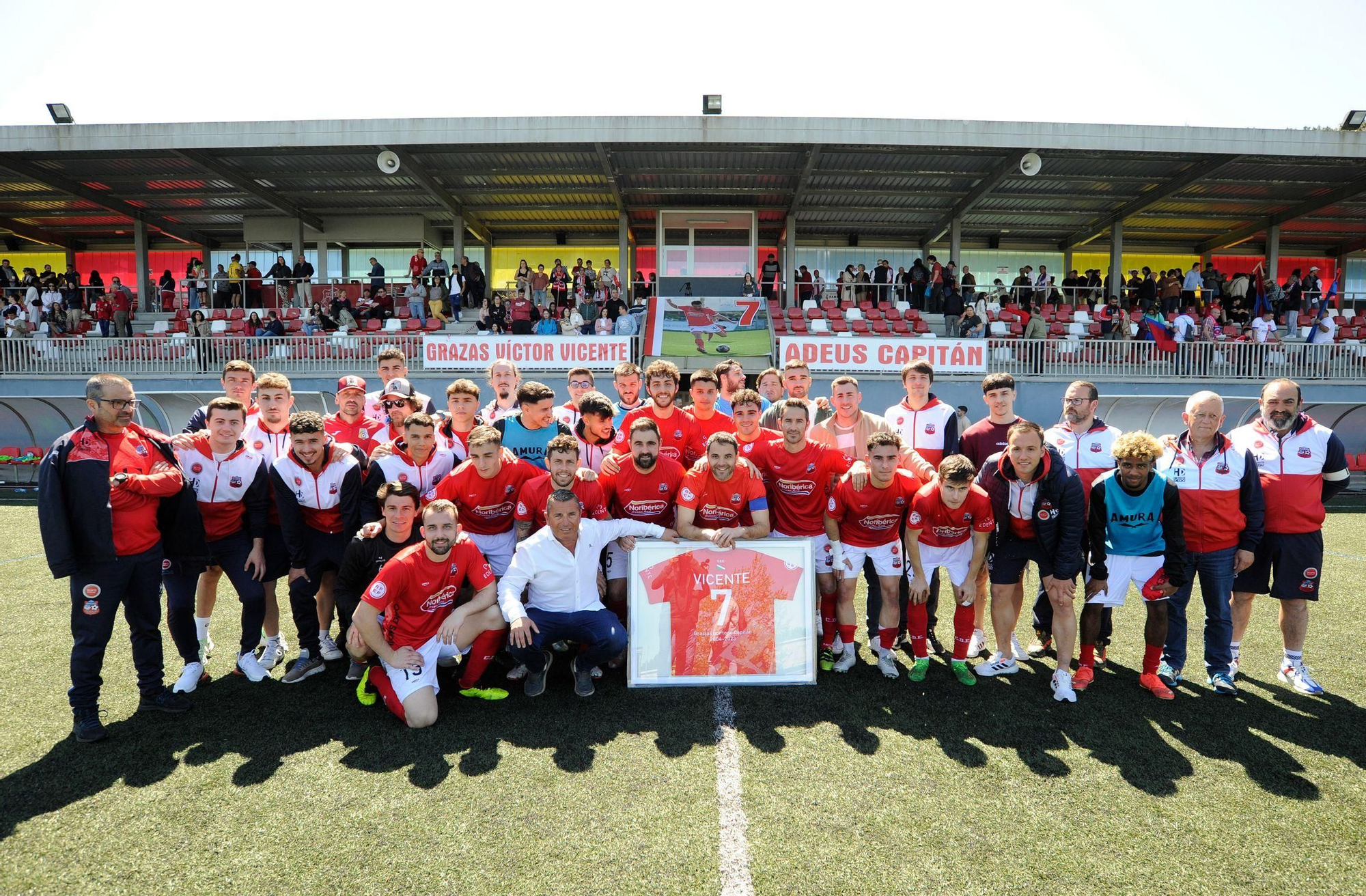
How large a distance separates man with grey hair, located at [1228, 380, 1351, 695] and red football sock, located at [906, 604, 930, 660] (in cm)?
199

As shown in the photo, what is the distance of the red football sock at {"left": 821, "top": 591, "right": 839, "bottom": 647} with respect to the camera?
5.20 meters

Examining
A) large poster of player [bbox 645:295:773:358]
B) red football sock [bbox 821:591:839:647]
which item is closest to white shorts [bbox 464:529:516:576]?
red football sock [bbox 821:591:839:647]

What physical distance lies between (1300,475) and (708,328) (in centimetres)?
1497

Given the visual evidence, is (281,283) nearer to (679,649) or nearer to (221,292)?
(221,292)

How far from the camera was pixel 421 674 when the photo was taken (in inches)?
174

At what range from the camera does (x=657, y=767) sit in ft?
12.5

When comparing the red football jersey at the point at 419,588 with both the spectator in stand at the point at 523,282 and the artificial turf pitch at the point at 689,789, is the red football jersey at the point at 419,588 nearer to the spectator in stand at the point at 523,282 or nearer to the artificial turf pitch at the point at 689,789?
the artificial turf pitch at the point at 689,789

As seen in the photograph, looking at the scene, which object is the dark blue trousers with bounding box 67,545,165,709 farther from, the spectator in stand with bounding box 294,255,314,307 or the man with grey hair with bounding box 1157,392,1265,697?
the spectator in stand with bounding box 294,255,314,307

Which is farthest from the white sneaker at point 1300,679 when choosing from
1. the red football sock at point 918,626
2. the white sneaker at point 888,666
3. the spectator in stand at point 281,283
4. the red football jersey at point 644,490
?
the spectator in stand at point 281,283

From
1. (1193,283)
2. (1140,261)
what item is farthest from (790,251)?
(1140,261)

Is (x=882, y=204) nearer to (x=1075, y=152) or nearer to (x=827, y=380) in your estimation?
(x=1075, y=152)

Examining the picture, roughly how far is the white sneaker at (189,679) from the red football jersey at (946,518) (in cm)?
476

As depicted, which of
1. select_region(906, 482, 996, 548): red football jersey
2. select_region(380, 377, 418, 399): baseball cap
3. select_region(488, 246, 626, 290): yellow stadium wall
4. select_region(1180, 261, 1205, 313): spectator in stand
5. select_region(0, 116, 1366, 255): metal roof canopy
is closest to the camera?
select_region(906, 482, 996, 548): red football jersey

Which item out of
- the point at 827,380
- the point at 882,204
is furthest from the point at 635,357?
the point at 882,204
